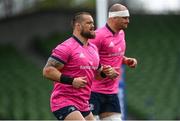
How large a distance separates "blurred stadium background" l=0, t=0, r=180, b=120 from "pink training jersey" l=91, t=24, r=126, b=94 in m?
9.49

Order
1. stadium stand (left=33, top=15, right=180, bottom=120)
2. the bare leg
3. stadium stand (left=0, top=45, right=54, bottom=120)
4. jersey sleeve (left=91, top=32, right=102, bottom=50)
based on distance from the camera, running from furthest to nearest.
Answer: stadium stand (left=33, top=15, right=180, bottom=120)
stadium stand (left=0, top=45, right=54, bottom=120)
jersey sleeve (left=91, top=32, right=102, bottom=50)
the bare leg

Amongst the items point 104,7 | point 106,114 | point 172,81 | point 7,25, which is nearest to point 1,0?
point 7,25

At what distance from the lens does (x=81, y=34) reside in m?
7.68

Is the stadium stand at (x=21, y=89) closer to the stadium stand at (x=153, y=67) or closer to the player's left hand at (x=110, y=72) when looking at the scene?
the stadium stand at (x=153, y=67)

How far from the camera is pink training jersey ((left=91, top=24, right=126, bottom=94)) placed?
8.90 metres

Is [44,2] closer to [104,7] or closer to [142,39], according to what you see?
[142,39]

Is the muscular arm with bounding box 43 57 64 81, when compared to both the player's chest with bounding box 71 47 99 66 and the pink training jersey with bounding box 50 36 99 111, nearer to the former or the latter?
the pink training jersey with bounding box 50 36 99 111

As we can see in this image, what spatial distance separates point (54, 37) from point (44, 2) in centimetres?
1572


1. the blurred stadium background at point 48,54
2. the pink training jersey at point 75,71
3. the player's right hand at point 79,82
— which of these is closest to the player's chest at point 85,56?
the pink training jersey at point 75,71

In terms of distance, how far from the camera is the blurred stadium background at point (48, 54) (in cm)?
1980

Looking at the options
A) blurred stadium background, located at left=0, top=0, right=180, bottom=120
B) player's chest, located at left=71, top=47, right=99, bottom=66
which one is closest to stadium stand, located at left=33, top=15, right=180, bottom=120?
blurred stadium background, located at left=0, top=0, right=180, bottom=120

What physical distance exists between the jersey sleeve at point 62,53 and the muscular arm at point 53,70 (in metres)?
0.04

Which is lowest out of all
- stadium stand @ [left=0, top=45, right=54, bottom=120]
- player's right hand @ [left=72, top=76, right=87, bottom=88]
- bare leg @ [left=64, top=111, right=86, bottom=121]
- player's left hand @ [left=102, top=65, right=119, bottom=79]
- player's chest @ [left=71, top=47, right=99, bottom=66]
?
stadium stand @ [left=0, top=45, right=54, bottom=120]

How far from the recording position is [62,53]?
7.49m
